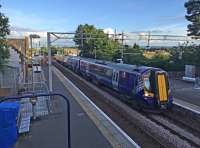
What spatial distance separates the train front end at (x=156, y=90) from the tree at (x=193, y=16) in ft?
121

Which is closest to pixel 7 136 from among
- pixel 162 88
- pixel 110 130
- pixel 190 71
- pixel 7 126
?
pixel 7 126

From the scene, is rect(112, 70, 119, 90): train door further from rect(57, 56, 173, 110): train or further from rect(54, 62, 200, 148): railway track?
rect(54, 62, 200, 148): railway track

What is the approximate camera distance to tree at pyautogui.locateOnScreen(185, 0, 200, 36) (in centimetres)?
5665

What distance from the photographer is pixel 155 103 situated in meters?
21.5

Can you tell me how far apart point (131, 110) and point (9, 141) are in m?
12.6

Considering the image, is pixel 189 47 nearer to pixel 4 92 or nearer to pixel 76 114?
pixel 4 92

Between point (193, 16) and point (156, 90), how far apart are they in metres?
38.8

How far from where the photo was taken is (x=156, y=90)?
70.9ft

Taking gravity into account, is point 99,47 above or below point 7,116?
above

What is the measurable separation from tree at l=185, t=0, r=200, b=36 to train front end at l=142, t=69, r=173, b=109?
1458 inches

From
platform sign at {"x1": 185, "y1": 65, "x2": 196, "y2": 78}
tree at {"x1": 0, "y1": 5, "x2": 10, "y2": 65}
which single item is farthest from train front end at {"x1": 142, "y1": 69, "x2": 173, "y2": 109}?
platform sign at {"x1": 185, "y1": 65, "x2": 196, "y2": 78}

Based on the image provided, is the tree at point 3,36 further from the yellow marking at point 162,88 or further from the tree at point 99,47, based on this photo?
the tree at point 99,47

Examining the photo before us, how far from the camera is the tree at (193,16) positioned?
5665cm

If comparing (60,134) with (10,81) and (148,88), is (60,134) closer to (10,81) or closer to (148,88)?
(148,88)
